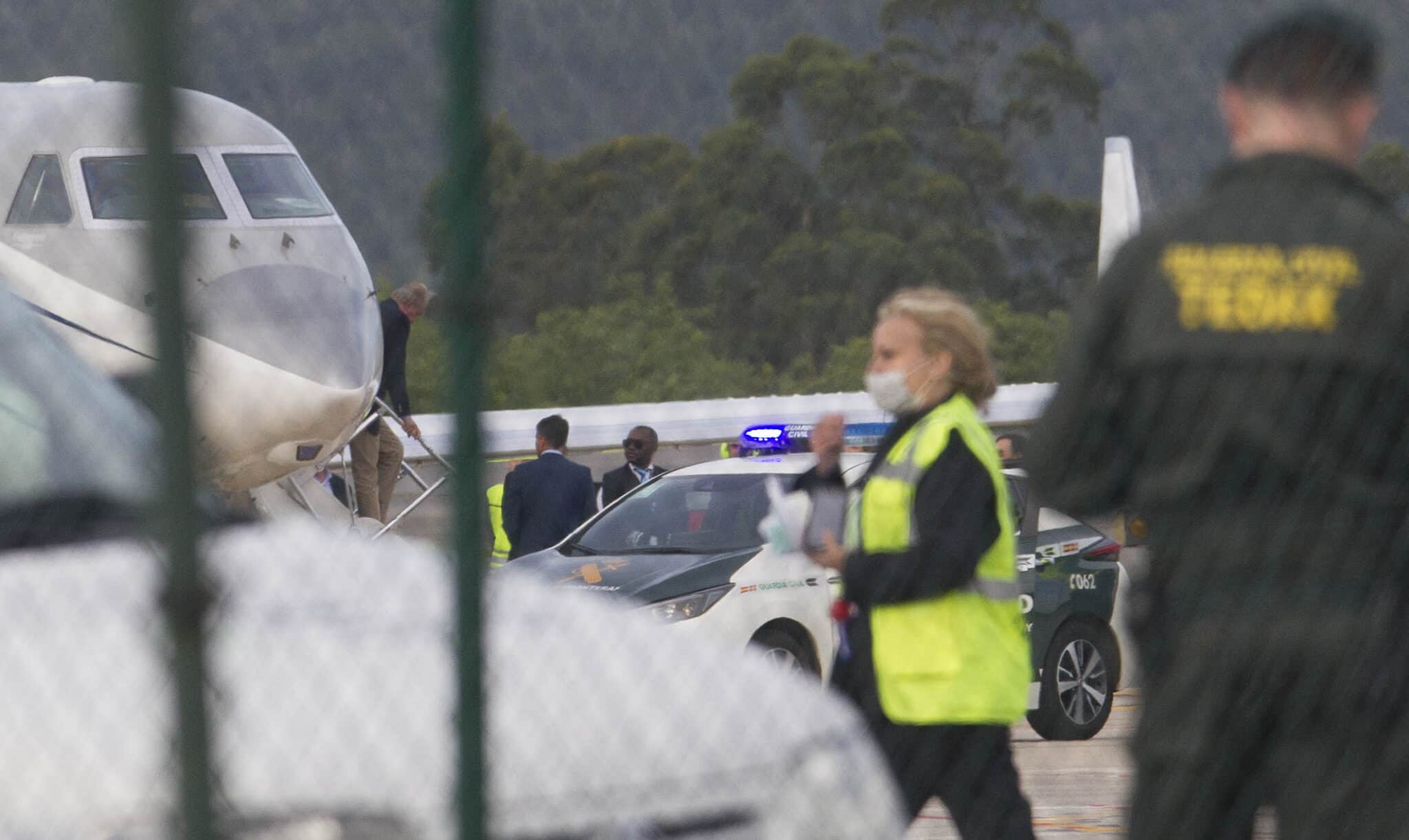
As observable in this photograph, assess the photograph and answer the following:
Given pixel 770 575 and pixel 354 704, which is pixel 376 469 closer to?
pixel 770 575

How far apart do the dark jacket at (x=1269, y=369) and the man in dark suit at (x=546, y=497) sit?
8.79m

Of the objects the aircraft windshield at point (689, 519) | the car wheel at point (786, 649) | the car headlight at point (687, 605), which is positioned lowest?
the car wheel at point (786, 649)

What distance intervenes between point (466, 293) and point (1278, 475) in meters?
1.23

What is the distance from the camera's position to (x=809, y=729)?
9.71ft

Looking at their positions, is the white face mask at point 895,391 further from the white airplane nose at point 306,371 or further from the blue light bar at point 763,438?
the blue light bar at point 763,438

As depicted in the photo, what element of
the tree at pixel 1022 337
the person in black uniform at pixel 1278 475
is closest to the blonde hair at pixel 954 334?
the tree at pixel 1022 337

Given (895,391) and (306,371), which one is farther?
(306,371)

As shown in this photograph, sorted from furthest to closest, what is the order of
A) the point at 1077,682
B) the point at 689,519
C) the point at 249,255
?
1. the point at 1077,682
2. the point at 689,519
3. the point at 249,255

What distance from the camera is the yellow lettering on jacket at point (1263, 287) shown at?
104 inches

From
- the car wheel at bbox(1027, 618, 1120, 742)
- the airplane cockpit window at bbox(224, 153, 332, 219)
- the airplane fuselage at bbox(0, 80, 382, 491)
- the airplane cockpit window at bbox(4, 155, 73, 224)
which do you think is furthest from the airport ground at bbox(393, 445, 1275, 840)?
the airplane cockpit window at bbox(4, 155, 73, 224)

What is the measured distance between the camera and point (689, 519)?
10.9 meters

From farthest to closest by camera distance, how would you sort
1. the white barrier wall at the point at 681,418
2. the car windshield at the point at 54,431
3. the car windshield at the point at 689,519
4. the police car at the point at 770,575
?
the white barrier wall at the point at 681,418 < the car windshield at the point at 689,519 < the police car at the point at 770,575 < the car windshield at the point at 54,431

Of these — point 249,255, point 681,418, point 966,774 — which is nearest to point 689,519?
point 249,255

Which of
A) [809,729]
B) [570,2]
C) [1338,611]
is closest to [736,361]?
[570,2]
